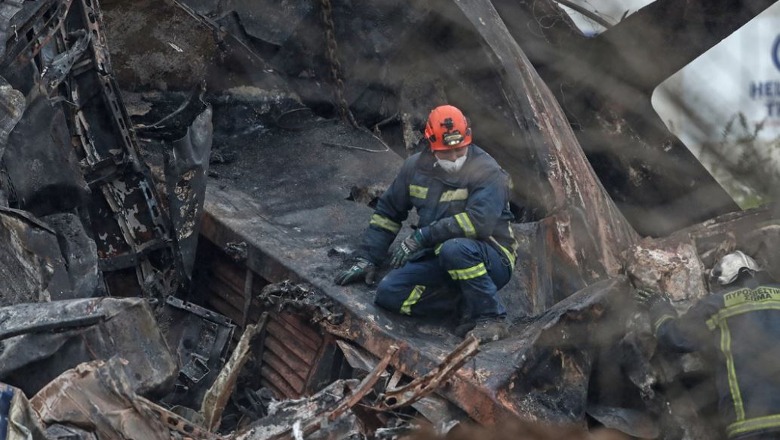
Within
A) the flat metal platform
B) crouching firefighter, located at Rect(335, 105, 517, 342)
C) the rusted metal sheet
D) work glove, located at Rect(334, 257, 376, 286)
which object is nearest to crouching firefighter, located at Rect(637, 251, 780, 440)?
the flat metal platform

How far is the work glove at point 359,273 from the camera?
18.1ft

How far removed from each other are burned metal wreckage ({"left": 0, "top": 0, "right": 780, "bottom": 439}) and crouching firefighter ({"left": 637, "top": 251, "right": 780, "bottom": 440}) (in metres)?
0.16

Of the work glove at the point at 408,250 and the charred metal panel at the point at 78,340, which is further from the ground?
the work glove at the point at 408,250

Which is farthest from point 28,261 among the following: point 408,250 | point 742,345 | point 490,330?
point 742,345

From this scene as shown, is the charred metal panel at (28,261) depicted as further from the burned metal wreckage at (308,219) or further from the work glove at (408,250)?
the work glove at (408,250)

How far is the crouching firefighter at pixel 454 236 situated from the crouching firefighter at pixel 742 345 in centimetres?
93

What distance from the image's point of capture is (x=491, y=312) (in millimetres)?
5164

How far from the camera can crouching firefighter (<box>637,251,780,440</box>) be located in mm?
4168

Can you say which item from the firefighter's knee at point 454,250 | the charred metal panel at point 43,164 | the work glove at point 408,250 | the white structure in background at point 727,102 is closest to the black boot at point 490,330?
the firefighter's knee at point 454,250

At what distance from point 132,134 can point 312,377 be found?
1589 millimetres

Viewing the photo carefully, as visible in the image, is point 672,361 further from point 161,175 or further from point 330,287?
point 161,175

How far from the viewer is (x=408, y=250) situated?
535 cm

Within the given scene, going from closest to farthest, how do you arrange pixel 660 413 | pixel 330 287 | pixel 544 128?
pixel 660 413 → pixel 330 287 → pixel 544 128

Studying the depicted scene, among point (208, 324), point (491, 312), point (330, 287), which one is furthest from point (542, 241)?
point (208, 324)
